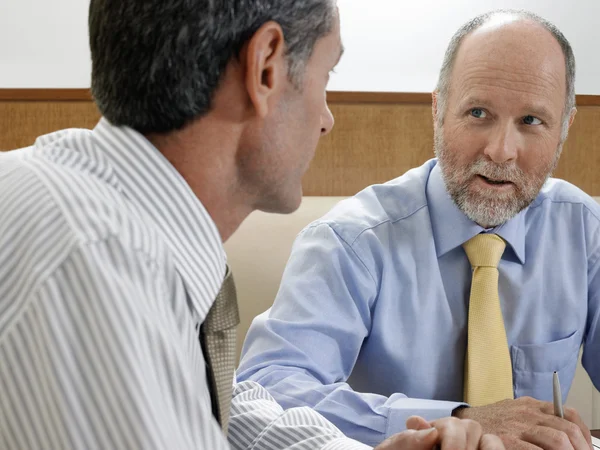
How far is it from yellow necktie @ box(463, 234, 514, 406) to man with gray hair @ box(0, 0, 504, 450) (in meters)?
0.46

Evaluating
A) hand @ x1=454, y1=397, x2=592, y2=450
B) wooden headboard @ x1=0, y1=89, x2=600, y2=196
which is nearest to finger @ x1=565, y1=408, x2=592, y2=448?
hand @ x1=454, y1=397, x2=592, y2=450

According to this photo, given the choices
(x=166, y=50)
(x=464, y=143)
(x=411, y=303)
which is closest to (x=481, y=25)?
(x=464, y=143)

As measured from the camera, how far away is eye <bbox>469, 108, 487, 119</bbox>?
1.58m

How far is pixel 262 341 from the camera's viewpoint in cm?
141

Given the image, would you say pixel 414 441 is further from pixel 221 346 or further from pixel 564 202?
pixel 564 202

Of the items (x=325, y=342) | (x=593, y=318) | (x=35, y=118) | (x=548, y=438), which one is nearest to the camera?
(x=548, y=438)

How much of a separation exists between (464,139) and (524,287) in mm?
316

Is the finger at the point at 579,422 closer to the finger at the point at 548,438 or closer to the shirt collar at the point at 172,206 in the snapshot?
the finger at the point at 548,438

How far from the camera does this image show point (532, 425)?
116 cm

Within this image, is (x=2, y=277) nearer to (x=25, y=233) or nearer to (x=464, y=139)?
(x=25, y=233)

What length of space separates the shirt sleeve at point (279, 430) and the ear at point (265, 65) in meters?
0.41

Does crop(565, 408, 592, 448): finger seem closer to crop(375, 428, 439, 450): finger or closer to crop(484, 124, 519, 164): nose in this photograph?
crop(375, 428, 439, 450): finger

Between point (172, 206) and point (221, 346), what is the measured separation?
→ 18 cm

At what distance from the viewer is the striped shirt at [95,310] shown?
55 centimetres
